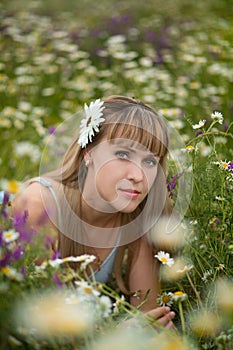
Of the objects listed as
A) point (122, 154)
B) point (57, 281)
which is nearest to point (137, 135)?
point (122, 154)

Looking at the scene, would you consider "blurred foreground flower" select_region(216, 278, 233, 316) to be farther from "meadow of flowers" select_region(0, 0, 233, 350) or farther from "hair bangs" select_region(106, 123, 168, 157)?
"hair bangs" select_region(106, 123, 168, 157)

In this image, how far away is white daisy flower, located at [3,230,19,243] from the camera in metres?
1.15

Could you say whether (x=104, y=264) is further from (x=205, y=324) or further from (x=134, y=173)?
(x=205, y=324)

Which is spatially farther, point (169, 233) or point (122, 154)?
point (169, 233)

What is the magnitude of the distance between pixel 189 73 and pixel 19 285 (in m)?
2.69

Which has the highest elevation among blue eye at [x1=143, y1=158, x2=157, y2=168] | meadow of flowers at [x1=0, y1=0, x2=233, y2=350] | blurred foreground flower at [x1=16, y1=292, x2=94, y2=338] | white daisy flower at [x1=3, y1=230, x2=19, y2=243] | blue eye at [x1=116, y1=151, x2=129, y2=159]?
white daisy flower at [x1=3, y1=230, x2=19, y2=243]

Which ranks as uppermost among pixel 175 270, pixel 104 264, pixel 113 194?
pixel 113 194

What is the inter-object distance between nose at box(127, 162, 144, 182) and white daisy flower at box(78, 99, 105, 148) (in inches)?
5.0

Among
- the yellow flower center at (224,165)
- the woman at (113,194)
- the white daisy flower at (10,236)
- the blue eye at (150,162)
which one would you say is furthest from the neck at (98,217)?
the white daisy flower at (10,236)

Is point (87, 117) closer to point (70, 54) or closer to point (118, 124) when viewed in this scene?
point (118, 124)

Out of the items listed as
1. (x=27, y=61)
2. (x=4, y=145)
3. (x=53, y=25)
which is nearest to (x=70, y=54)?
(x=27, y=61)

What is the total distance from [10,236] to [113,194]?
1.54ft

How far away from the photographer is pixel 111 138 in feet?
5.29

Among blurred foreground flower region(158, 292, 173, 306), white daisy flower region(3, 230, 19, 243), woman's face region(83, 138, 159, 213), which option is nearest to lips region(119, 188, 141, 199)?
woman's face region(83, 138, 159, 213)
